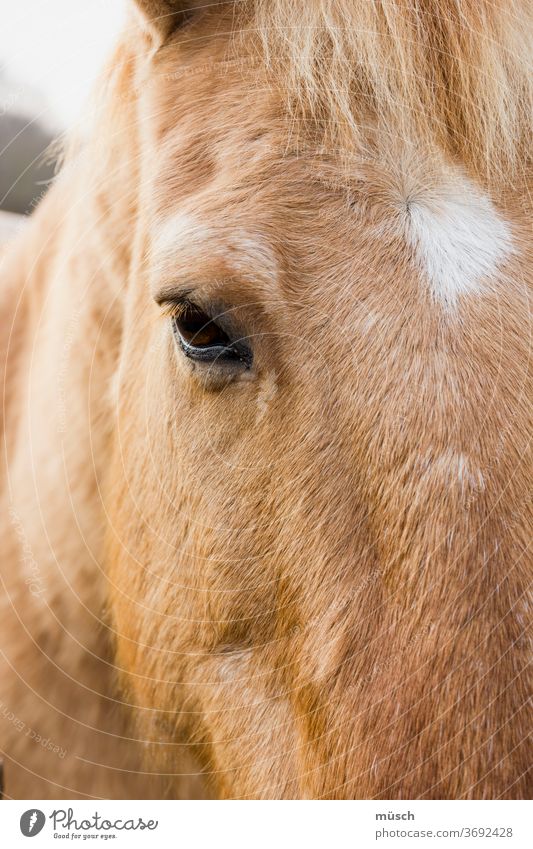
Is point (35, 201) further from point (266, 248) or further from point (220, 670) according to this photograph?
point (220, 670)

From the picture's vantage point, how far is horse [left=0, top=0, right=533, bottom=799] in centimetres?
62

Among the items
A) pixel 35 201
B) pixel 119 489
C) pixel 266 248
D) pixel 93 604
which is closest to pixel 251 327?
pixel 266 248

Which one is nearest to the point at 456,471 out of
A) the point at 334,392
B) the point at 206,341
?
the point at 334,392

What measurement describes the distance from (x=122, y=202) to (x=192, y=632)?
0.56 metres

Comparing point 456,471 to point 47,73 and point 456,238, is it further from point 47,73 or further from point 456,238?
point 47,73

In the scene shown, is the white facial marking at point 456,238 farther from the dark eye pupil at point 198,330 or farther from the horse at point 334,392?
the dark eye pupil at point 198,330

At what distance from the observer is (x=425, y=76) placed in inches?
28.8

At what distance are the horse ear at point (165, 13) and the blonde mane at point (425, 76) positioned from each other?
171 millimetres

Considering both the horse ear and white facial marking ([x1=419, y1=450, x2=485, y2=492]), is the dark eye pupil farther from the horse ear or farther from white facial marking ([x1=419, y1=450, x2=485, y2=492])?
the horse ear

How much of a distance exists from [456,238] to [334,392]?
0.18 m

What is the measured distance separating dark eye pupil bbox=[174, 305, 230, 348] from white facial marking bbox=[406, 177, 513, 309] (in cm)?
20

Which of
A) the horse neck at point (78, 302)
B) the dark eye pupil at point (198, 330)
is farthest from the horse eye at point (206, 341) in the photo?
the horse neck at point (78, 302)

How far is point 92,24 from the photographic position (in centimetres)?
103

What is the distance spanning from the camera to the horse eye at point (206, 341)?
0.73 meters
